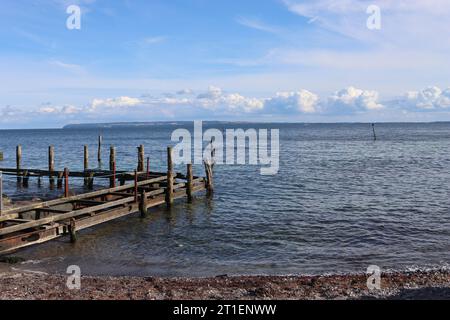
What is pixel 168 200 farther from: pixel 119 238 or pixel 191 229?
pixel 119 238

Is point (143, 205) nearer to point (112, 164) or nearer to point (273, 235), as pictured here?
point (273, 235)

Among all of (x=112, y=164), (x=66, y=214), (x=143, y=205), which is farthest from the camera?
(x=112, y=164)

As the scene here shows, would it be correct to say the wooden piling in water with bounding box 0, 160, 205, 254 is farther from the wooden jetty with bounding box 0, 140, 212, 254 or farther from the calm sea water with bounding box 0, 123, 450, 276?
the calm sea water with bounding box 0, 123, 450, 276

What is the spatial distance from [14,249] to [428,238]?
53.0 ft

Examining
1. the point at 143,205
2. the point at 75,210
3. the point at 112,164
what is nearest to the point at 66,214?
the point at 75,210

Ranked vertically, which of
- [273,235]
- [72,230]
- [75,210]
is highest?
[75,210]

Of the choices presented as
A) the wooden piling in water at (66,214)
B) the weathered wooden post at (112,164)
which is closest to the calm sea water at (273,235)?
the wooden piling in water at (66,214)

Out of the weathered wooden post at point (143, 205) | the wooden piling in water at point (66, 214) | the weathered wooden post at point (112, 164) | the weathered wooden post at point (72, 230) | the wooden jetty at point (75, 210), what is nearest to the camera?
the wooden piling in water at point (66, 214)

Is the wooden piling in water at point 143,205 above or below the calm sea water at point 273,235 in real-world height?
above

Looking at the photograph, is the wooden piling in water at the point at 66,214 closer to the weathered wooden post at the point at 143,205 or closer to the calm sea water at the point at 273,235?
the weathered wooden post at the point at 143,205

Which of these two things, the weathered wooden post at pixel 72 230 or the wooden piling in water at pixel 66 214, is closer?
the wooden piling in water at pixel 66 214

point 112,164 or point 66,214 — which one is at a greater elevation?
point 112,164

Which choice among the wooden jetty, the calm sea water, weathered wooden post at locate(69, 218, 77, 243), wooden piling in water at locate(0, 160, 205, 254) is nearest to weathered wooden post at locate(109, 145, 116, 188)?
the wooden jetty
